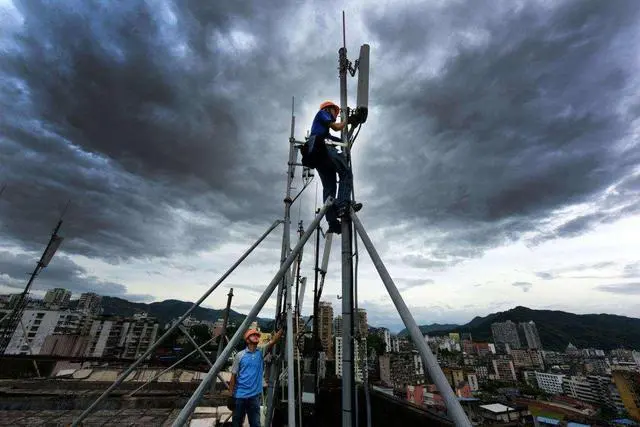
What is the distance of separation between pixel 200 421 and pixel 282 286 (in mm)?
3419

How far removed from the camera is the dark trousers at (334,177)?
14.2 feet

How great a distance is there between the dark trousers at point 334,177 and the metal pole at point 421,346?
A: 37.0 inches

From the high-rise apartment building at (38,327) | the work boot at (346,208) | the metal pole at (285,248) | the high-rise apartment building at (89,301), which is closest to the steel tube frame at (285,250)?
the metal pole at (285,248)

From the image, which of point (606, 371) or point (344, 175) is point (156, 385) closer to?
point (344, 175)

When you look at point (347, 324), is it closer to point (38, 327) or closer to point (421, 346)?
point (421, 346)

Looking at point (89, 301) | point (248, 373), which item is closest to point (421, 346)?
point (248, 373)

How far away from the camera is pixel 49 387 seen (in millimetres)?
10281

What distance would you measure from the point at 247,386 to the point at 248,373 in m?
0.20

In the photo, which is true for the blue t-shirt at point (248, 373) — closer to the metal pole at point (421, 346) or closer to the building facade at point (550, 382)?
the metal pole at point (421, 346)

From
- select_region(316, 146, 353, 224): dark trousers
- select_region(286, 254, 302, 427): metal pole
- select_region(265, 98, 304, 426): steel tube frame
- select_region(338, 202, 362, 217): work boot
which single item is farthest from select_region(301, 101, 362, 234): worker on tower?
select_region(265, 98, 304, 426): steel tube frame

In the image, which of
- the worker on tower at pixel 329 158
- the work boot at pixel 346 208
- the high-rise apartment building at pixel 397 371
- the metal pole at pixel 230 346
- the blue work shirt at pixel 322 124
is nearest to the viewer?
the metal pole at pixel 230 346

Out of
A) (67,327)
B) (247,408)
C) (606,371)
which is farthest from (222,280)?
(606,371)

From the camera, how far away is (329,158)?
459 centimetres

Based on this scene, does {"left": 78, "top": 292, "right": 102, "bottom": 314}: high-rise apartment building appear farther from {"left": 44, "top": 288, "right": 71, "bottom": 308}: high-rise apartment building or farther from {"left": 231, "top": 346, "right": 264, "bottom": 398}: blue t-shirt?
{"left": 231, "top": 346, "right": 264, "bottom": 398}: blue t-shirt
